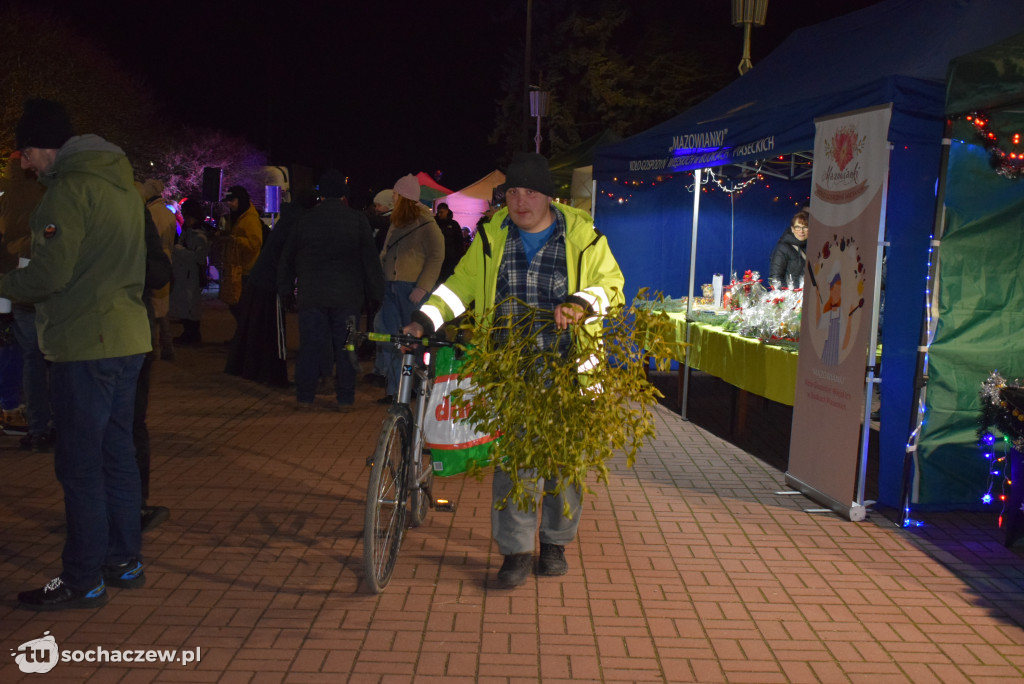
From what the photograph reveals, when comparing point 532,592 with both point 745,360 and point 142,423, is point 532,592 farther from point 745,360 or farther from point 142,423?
point 745,360

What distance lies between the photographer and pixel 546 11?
34.8 metres

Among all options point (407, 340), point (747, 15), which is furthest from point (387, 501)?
point (747, 15)

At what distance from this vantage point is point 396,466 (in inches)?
180

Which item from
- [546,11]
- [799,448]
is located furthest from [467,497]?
[546,11]

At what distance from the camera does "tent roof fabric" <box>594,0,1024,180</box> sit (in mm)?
5477

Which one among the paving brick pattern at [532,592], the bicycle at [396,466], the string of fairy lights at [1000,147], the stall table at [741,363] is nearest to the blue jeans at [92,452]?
the paving brick pattern at [532,592]

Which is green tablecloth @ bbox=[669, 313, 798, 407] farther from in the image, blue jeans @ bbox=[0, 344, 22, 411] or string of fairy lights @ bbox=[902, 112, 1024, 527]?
blue jeans @ bbox=[0, 344, 22, 411]

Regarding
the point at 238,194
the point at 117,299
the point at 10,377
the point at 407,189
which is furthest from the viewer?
the point at 238,194

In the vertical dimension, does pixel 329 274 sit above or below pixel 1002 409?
above

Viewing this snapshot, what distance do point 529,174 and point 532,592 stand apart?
1981 millimetres

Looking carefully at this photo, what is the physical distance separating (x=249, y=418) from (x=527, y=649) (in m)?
5.11

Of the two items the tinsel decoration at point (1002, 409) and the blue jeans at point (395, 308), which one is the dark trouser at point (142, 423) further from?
the tinsel decoration at point (1002, 409)

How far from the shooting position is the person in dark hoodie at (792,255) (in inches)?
360

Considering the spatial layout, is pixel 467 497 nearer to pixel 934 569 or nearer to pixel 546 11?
pixel 934 569
